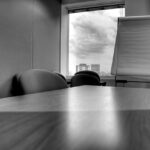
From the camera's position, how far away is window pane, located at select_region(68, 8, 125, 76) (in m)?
5.53

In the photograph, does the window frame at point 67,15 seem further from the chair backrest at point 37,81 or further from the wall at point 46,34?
the chair backrest at point 37,81

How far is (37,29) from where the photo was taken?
4.61 meters

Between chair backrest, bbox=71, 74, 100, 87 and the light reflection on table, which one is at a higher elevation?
the light reflection on table

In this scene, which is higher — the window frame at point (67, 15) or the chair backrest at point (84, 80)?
the window frame at point (67, 15)

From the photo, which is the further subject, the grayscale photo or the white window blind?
the white window blind

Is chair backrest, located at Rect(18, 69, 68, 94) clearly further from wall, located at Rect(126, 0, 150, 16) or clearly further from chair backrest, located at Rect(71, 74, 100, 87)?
wall, located at Rect(126, 0, 150, 16)

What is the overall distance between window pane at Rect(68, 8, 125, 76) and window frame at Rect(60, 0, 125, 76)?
0.36ft

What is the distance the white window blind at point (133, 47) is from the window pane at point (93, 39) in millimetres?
2444

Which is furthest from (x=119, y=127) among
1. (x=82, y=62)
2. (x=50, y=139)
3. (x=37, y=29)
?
(x=82, y=62)

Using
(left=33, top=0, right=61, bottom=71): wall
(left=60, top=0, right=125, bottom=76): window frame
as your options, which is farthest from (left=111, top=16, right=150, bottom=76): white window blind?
(left=60, top=0, right=125, bottom=76): window frame

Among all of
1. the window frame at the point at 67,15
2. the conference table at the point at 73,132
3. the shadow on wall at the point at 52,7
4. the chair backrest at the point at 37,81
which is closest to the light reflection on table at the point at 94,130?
the conference table at the point at 73,132

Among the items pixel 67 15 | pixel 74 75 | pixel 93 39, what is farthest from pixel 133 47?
pixel 67 15

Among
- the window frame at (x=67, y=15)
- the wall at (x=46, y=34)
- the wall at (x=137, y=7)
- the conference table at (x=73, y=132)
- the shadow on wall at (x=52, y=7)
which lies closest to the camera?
the conference table at (x=73, y=132)

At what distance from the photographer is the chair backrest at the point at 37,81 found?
1.50 metres
